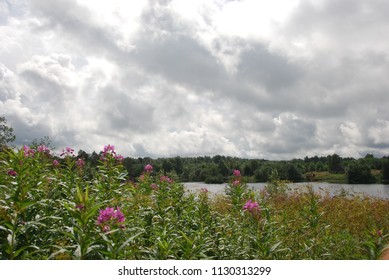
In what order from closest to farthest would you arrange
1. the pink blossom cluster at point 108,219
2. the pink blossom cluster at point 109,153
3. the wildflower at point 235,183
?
the pink blossom cluster at point 108,219, the pink blossom cluster at point 109,153, the wildflower at point 235,183

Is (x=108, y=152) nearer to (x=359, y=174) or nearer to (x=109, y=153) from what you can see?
(x=109, y=153)

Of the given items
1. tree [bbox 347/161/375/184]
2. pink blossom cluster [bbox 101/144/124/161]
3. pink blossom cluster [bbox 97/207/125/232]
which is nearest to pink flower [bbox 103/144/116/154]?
pink blossom cluster [bbox 101/144/124/161]

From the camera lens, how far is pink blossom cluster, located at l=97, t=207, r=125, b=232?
3.66 meters

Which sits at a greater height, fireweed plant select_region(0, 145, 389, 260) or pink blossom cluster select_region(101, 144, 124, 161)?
pink blossom cluster select_region(101, 144, 124, 161)

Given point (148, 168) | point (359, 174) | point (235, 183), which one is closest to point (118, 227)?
point (235, 183)

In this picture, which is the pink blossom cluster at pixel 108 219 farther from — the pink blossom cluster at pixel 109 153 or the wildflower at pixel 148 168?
the wildflower at pixel 148 168

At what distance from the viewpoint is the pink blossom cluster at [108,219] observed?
3662 mm

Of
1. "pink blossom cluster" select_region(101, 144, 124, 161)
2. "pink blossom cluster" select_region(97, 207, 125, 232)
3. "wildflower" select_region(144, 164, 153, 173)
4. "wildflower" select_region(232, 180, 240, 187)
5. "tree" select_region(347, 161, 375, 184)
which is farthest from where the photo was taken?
"tree" select_region(347, 161, 375, 184)

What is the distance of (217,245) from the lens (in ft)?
15.9

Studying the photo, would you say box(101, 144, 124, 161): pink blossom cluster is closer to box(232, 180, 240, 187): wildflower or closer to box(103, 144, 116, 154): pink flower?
box(103, 144, 116, 154): pink flower

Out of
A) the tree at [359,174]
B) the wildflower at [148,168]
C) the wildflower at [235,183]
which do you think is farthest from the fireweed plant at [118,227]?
the tree at [359,174]

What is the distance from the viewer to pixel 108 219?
3684 millimetres

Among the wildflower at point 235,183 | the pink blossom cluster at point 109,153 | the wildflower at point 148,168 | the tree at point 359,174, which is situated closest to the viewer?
the pink blossom cluster at point 109,153
